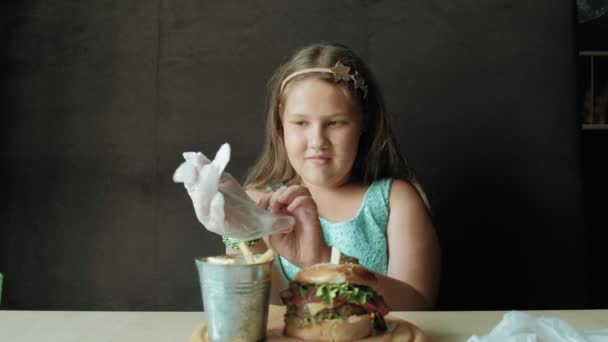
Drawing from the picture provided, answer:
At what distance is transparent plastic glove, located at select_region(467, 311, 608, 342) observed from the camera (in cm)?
72

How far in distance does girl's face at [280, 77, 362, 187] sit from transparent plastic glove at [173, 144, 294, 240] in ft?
1.82

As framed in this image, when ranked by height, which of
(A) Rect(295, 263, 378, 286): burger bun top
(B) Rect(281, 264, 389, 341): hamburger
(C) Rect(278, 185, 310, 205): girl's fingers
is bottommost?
(B) Rect(281, 264, 389, 341): hamburger

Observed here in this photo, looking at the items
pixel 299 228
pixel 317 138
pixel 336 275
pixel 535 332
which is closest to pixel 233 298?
pixel 336 275

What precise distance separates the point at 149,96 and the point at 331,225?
834 mm

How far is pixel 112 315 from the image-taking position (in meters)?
0.92

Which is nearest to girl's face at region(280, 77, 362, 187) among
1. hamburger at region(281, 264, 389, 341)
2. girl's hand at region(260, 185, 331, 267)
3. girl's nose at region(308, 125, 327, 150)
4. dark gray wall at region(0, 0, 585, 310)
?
girl's nose at region(308, 125, 327, 150)

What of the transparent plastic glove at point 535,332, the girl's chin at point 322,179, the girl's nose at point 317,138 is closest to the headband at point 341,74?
the girl's nose at point 317,138

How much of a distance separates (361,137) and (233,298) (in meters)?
0.94

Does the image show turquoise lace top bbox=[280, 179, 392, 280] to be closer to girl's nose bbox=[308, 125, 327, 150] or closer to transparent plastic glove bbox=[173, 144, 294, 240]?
girl's nose bbox=[308, 125, 327, 150]

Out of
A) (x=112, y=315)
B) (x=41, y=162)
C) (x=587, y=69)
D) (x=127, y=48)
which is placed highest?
(x=587, y=69)

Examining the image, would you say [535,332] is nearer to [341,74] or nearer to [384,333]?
[384,333]

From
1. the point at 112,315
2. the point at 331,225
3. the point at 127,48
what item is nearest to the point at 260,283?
the point at 112,315

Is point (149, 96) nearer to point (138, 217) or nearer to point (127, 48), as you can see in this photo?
point (127, 48)

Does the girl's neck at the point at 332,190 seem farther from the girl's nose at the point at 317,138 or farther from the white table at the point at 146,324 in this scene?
the white table at the point at 146,324
